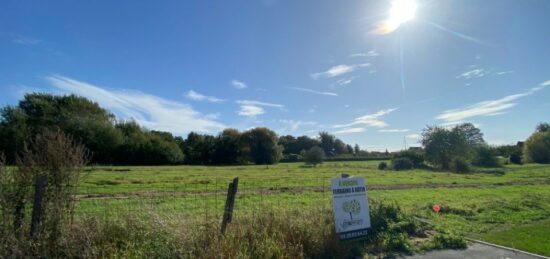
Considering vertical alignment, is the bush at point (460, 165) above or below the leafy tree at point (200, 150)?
below

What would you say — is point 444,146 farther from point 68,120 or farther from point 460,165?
point 68,120

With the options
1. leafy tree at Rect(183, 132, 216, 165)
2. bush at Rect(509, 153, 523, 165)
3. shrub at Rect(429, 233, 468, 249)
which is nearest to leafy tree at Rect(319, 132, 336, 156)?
leafy tree at Rect(183, 132, 216, 165)

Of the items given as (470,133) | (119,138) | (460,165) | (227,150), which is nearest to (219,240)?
(460,165)

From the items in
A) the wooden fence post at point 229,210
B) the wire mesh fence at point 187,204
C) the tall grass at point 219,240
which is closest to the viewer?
the tall grass at point 219,240

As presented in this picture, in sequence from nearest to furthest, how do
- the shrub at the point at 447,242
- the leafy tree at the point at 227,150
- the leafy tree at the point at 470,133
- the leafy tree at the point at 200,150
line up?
the shrub at the point at 447,242 < the leafy tree at the point at 470,133 < the leafy tree at the point at 200,150 < the leafy tree at the point at 227,150

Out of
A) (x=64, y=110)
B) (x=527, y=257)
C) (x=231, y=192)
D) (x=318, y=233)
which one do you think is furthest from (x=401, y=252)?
(x=64, y=110)

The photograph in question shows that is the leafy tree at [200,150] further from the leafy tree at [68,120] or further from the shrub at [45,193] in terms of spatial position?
the shrub at [45,193]

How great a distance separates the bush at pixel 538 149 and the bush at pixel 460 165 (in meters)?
27.0

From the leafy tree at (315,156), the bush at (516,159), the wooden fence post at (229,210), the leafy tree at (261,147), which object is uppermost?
the leafy tree at (261,147)

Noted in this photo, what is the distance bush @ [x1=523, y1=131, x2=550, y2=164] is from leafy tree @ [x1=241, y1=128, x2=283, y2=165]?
185 feet

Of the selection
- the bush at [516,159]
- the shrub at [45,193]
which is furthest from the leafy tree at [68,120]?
the bush at [516,159]

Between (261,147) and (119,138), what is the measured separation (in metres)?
33.6

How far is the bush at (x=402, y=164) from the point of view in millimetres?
58084

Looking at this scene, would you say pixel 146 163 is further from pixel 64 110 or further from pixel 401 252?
pixel 401 252
